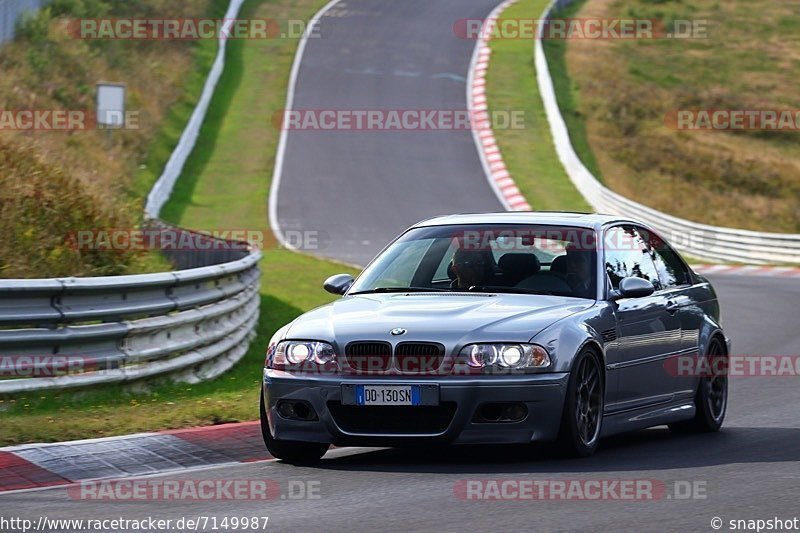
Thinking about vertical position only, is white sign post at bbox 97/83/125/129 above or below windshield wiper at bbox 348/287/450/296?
below

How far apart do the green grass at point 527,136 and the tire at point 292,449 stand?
25426 mm

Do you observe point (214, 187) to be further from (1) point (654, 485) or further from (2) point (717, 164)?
(1) point (654, 485)

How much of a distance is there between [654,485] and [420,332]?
4.93ft

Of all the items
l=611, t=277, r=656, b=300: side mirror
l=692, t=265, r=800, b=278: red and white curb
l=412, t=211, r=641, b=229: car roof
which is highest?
l=412, t=211, r=641, b=229: car roof

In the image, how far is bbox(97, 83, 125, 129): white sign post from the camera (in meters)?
30.8

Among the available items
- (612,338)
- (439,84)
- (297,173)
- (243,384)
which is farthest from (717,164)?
(612,338)

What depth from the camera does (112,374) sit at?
1108cm

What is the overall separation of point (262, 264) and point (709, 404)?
14.8m

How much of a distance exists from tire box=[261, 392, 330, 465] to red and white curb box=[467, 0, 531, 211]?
2489 cm
